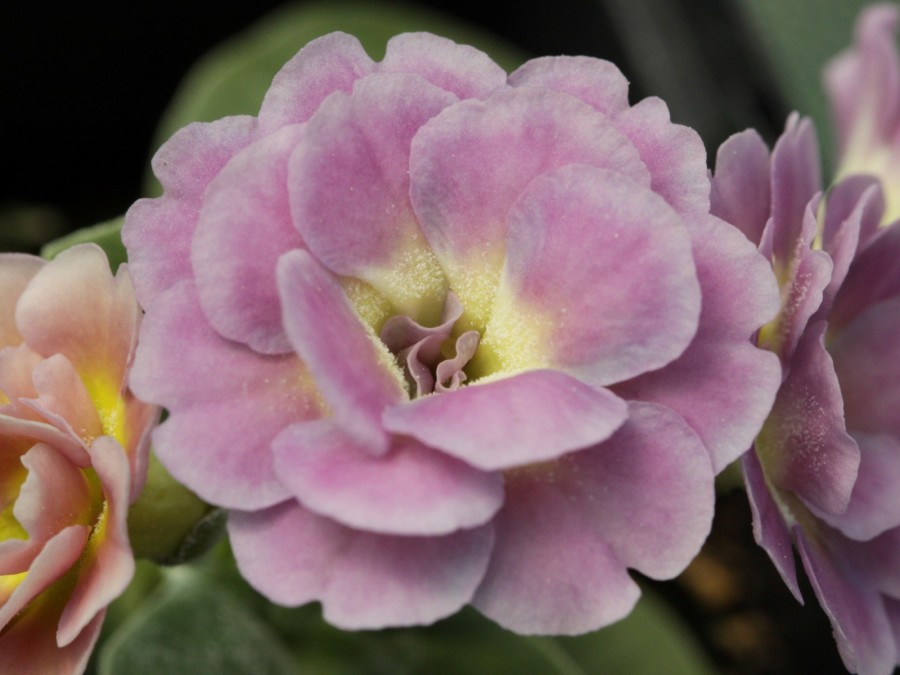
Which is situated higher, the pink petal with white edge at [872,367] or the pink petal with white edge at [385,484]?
the pink petal with white edge at [385,484]

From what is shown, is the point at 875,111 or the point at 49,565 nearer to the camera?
the point at 49,565

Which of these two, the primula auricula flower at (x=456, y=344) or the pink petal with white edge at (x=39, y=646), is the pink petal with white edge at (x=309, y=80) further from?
the pink petal with white edge at (x=39, y=646)

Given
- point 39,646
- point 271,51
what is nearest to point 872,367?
point 39,646

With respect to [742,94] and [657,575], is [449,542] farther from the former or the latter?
[742,94]

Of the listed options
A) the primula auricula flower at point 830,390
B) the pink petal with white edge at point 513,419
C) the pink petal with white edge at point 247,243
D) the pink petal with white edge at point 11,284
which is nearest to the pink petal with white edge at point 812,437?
the primula auricula flower at point 830,390

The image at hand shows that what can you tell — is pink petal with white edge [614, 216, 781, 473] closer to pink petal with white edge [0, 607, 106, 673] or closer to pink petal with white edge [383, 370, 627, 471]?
pink petal with white edge [383, 370, 627, 471]

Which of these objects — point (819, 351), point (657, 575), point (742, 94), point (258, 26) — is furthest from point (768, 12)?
point (657, 575)

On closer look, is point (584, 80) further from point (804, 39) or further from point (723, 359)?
point (804, 39)
